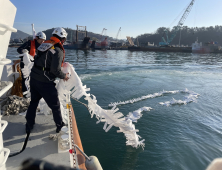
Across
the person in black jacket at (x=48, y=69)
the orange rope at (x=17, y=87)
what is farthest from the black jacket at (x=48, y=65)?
the orange rope at (x=17, y=87)

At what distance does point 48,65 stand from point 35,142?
4.73ft

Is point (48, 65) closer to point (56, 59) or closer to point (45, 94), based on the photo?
point (56, 59)

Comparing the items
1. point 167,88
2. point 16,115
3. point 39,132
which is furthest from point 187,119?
point 16,115

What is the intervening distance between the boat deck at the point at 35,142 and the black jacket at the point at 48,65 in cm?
115

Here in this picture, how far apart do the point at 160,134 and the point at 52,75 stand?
3567mm

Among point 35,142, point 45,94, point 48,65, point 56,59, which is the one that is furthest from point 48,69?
point 35,142

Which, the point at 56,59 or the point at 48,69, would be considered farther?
the point at 48,69

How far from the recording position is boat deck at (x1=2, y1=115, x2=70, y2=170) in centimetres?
250

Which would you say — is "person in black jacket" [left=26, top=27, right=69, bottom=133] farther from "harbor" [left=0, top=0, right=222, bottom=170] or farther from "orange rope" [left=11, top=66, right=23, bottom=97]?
"orange rope" [left=11, top=66, right=23, bottom=97]

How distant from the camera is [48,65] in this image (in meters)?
2.89

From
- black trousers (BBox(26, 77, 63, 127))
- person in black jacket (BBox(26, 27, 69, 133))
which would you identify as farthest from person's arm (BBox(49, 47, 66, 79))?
black trousers (BBox(26, 77, 63, 127))

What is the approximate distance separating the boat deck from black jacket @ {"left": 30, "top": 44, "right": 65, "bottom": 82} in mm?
1147

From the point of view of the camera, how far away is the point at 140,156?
12.4 feet

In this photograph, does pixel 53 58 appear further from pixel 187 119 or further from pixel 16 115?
pixel 187 119
